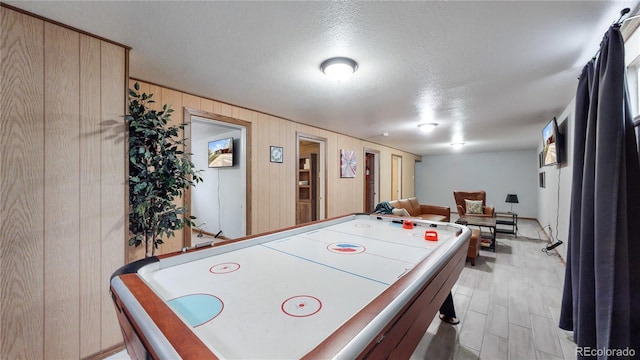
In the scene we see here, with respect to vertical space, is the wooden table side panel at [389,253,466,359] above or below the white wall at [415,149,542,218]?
below

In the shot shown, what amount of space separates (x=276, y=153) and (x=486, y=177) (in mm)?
8145

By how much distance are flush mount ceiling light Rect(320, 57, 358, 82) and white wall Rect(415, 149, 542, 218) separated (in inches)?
336

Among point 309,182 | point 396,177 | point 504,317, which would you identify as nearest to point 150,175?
point 504,317

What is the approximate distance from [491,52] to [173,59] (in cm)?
264

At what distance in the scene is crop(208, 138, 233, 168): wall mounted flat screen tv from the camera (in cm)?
455

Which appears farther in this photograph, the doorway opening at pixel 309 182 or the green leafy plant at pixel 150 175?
the doorway opening at pixel 309 182

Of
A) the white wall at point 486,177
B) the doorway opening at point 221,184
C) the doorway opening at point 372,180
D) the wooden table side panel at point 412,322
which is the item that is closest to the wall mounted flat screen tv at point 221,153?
the doorway opening at point 221,184

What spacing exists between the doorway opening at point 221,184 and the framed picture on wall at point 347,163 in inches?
87.5

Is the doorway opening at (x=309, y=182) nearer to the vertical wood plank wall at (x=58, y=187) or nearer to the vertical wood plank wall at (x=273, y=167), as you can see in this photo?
the vertical wood plank wall at (x=273, y=167)

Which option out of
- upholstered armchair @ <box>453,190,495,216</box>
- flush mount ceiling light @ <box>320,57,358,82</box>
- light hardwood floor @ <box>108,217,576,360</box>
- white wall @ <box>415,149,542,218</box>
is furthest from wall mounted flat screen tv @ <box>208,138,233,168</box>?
white wall @ <box>415,149,542,218</box>

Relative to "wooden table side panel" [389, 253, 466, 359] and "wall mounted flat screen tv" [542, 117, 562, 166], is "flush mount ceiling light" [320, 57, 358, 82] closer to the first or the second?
"wooden table side panel" [389, 253, 466, 359]

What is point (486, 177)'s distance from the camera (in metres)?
8.59

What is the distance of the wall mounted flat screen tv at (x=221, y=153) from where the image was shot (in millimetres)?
4547

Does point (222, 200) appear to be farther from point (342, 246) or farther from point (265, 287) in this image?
point (265, 287)
